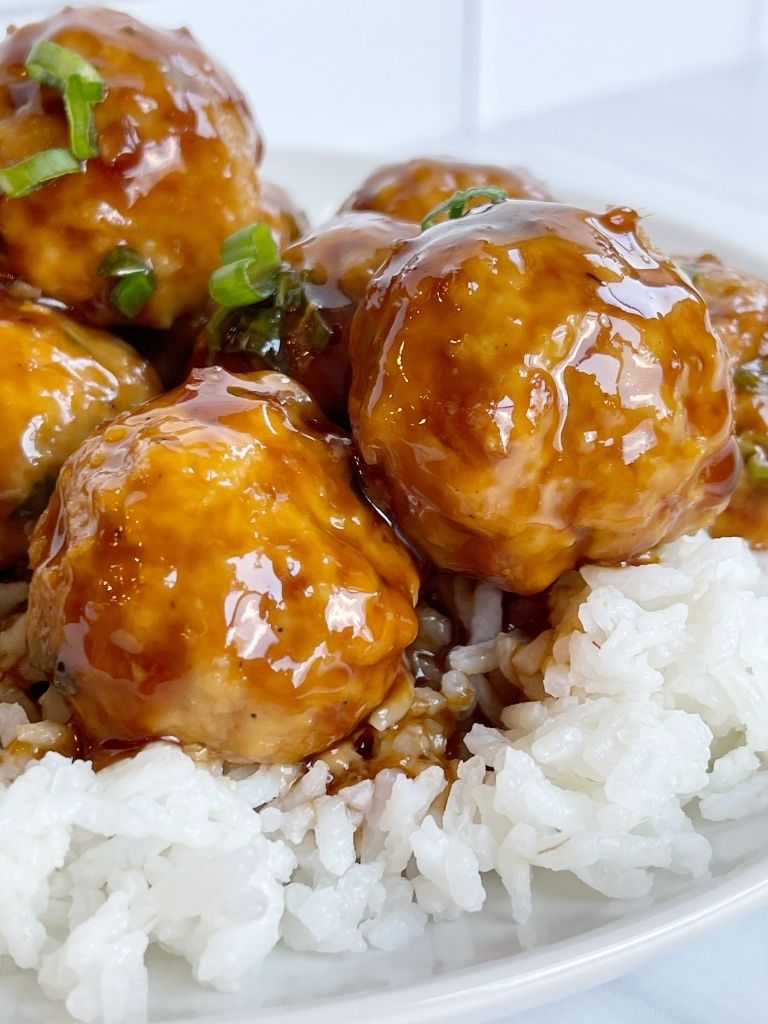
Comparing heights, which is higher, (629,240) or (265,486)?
(629,240)

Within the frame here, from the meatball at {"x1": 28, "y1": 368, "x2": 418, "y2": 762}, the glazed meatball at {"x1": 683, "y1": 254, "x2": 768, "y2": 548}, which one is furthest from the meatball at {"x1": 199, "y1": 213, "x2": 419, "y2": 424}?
the glazed meatball at {"x1": 683, "y1": 254, "x2": 768, "y2": 548}

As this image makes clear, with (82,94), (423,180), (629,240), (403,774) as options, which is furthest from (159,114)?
(403,774)

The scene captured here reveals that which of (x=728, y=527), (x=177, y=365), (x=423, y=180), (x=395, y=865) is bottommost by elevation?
(x=395, y=865)

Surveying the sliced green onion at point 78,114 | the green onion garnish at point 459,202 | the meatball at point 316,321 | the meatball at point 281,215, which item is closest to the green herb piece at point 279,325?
the meatball at point 316,321

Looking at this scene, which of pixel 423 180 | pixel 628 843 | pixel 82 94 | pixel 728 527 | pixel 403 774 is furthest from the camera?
pixel 423 180

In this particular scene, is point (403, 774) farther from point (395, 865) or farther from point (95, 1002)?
point (95, 1002)

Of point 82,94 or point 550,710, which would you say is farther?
point 82,94
